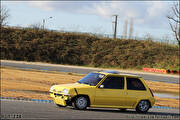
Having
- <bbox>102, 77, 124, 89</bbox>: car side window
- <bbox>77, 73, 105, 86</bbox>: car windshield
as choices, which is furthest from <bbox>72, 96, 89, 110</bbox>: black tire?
<bbox>102, 77, 124, 89</bbox>: car side window

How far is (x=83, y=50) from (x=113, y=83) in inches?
2104

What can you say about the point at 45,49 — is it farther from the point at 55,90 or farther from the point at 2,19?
the point at 55,90

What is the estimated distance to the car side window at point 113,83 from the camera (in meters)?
11.6

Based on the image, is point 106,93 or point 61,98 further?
point 106,93

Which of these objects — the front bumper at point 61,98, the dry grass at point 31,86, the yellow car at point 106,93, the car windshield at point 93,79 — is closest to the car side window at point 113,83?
the yellow car at point 106,93

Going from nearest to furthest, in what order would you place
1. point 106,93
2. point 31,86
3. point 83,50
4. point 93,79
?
point 106,93
point 93,79
point 31,86
point 83,50

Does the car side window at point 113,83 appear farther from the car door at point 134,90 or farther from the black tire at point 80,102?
the black tire at point 80,102

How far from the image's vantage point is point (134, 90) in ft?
39.4

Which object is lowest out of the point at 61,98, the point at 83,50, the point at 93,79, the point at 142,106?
the point at 142,106

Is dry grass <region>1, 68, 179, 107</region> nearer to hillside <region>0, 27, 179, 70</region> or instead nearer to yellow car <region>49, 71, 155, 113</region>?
yellow car <region>49, 71, 155, 113</region>

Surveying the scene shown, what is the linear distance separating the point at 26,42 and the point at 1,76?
37988mm

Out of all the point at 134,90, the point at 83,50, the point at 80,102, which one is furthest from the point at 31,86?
the point at 83,50

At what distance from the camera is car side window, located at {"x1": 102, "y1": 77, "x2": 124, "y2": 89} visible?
37.9 ft

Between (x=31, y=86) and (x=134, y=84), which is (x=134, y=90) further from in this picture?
(x=31, y=86)
